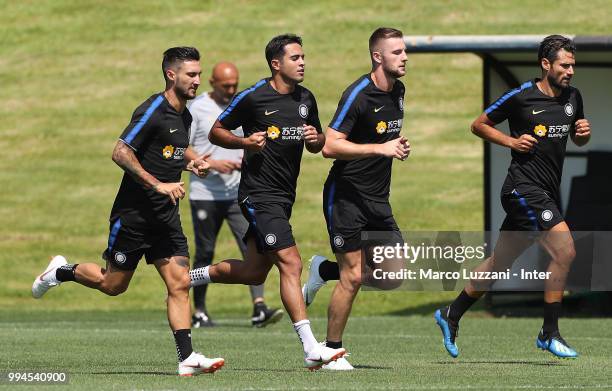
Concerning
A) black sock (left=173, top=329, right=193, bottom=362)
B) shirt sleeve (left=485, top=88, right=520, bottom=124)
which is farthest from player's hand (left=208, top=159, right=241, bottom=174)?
black sock (left=173, top=329, right=193, bottom=362)

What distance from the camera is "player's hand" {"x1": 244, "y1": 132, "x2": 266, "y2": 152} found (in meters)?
10.8

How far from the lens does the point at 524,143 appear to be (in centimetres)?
1168

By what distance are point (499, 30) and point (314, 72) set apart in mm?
4007

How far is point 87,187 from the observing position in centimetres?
2634

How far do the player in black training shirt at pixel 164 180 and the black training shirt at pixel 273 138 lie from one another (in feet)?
1.62

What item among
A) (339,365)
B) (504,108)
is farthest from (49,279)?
(504,108)

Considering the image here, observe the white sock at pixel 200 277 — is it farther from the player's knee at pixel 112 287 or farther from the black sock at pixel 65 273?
the black sock at pixel 65 273

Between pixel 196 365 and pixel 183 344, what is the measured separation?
210 millimetres

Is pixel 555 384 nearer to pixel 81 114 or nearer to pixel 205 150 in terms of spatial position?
pixel 205 150

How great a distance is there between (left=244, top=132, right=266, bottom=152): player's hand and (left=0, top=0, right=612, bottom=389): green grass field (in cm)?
158

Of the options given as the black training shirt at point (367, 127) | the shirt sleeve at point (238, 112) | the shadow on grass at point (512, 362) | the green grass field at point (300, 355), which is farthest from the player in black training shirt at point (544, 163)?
the shirt sleeve at point (238, 112)

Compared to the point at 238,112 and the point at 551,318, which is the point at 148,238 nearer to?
the point at 238,112

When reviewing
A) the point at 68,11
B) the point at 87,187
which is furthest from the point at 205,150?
the point at 68,11

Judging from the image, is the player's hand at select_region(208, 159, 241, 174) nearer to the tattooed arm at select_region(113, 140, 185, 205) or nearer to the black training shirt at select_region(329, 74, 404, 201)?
the black training shirt at select_region(329, 74, 404, 201)
